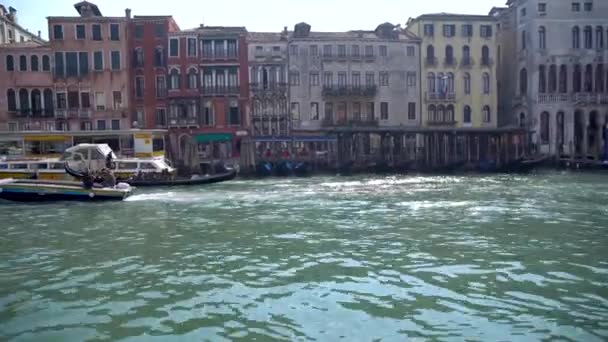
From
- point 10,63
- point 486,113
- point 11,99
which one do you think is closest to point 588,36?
point 486,113

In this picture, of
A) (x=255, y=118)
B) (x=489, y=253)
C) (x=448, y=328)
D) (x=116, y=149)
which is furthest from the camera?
(x=255, y=118)

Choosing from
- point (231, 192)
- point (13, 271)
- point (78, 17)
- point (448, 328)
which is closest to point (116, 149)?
point (231, 192)

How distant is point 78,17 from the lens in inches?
1623

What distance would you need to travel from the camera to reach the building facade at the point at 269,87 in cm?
4350

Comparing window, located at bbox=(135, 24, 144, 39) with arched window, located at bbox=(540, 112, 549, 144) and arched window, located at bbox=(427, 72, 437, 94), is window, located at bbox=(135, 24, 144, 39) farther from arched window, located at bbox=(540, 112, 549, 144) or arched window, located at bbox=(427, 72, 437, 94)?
arched window, located at bbox=(540, 112, 549, 144)

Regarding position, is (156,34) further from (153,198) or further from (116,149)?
(153,198)

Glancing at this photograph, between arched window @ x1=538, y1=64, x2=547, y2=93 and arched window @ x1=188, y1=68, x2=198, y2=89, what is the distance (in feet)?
93.0

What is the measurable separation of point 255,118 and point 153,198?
21091 millimetres

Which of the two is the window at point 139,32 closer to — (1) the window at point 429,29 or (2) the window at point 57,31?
(2) the window at point 57,31

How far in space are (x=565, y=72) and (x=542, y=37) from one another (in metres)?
3.53

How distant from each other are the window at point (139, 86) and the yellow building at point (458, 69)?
74.9 ft

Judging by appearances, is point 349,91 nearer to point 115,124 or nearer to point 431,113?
point 431,113

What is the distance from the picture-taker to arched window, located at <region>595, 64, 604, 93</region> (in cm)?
4616

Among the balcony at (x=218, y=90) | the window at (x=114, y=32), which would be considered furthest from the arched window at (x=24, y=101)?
the balcony at (x=218, y=90)
